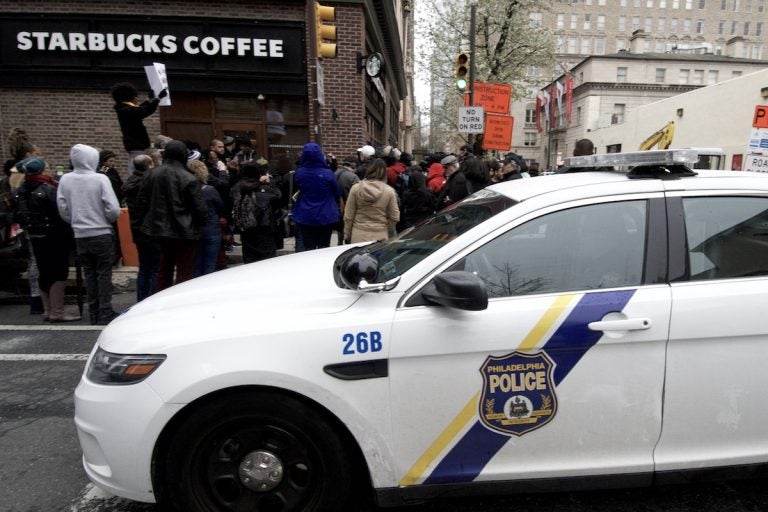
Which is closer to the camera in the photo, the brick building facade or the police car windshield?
the police car windshield

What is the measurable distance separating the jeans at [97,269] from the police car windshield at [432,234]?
11.7ft

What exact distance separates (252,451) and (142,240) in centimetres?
410

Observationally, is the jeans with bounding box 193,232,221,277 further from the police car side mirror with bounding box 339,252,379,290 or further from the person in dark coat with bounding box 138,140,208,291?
the police car side mirror with bounding box 339,252,379,290

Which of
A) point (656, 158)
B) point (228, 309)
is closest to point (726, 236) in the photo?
point (656, 158)

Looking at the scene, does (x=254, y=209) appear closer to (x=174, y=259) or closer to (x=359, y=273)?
(x=174, y=259)

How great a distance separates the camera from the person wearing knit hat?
17.8 ft

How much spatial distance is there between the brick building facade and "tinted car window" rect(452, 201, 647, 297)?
914cm

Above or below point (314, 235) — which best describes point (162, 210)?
above

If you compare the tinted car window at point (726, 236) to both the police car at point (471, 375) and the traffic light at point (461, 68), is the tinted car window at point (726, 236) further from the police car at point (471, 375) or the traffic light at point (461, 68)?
the traffic light at point (461, 68)

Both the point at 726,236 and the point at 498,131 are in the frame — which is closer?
the point at 726,236

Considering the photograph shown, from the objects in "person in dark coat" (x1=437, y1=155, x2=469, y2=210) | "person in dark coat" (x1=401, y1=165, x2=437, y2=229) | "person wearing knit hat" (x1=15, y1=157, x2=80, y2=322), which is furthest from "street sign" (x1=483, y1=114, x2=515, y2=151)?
"person wearing knit hat" (x1=15, y1=157, x2=80, y2=322)

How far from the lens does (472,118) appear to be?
11211mm

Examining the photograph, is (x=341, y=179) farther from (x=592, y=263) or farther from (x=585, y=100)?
(x=585, y=100)

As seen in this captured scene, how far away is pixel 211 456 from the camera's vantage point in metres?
2.28
